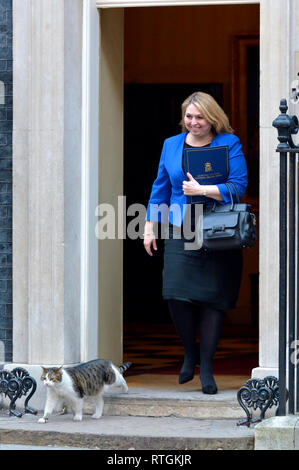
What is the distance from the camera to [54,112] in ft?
22.9

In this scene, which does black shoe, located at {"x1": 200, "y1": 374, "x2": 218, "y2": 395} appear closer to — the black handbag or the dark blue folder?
the black handbag

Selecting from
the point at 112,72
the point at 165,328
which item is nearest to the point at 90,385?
the point at 112,72

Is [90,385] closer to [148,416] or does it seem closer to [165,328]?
[148,416]

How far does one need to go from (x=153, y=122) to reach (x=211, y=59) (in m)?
0.90

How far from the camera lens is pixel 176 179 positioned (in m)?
6.96

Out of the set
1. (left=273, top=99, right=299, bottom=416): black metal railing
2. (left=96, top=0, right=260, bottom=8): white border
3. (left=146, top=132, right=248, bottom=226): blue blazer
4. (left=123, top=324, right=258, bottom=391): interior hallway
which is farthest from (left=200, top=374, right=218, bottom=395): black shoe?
(left=96, top=0, right=260, bottom=8): white border

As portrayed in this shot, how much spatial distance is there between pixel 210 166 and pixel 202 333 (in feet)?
3.35

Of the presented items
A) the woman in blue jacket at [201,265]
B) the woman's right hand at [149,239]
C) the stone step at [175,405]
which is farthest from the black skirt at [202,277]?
the stone step at [175,405]

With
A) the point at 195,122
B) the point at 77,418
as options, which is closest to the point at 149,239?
the point at 195,122

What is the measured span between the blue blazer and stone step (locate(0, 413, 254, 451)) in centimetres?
124

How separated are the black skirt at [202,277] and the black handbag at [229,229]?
241 mm

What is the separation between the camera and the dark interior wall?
11711 mm

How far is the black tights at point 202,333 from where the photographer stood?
6914 millimetres
